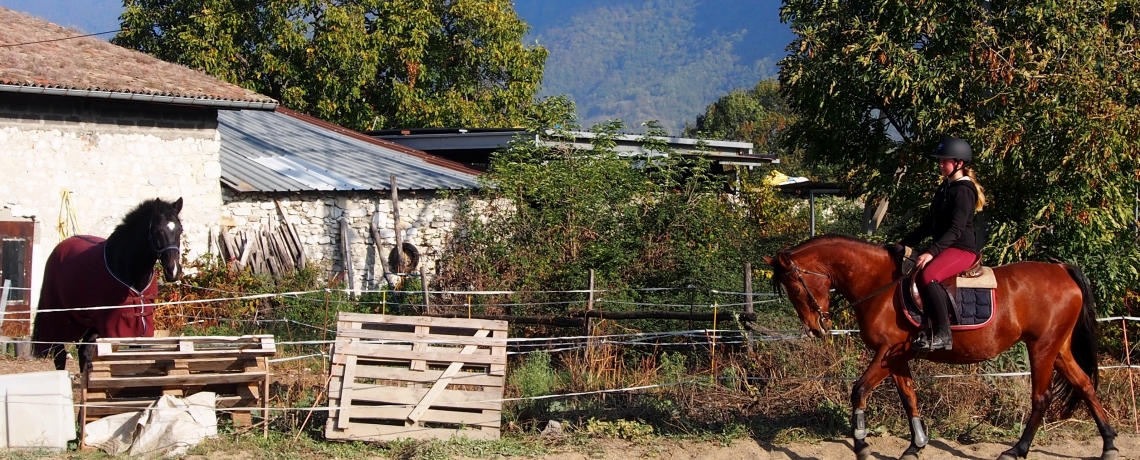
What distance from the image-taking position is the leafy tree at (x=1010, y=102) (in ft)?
31.7

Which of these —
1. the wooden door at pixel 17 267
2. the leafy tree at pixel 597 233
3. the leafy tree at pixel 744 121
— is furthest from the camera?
the leafy tree at pixel 744 121

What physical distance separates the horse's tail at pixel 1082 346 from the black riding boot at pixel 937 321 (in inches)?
48.0

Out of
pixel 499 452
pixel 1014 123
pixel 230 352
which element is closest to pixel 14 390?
pixel 230 352

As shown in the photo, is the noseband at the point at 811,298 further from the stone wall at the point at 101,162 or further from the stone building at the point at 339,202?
the stone wall at the point at 101,162

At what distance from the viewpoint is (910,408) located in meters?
7.49

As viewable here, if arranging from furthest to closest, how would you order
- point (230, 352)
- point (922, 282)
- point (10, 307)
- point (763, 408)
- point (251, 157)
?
point (251, 157), point (10, 307), point (763, 408), point (230, 352), point (922, 282)

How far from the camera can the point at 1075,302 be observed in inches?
298

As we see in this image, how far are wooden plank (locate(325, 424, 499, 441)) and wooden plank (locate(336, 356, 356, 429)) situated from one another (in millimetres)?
77

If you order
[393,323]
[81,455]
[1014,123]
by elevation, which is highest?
[1014,123]

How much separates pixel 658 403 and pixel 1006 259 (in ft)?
13.7

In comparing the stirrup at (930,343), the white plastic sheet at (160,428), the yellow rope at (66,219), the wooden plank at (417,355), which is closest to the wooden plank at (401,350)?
the wooden plank at (417,355)

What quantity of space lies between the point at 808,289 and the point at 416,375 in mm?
3128

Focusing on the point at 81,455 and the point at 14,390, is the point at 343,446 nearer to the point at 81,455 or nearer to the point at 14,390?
the point at 81,455

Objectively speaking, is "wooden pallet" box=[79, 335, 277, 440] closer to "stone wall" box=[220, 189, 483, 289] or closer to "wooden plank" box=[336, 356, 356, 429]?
"wooden plank" box=[336, 356, 356, 429]
